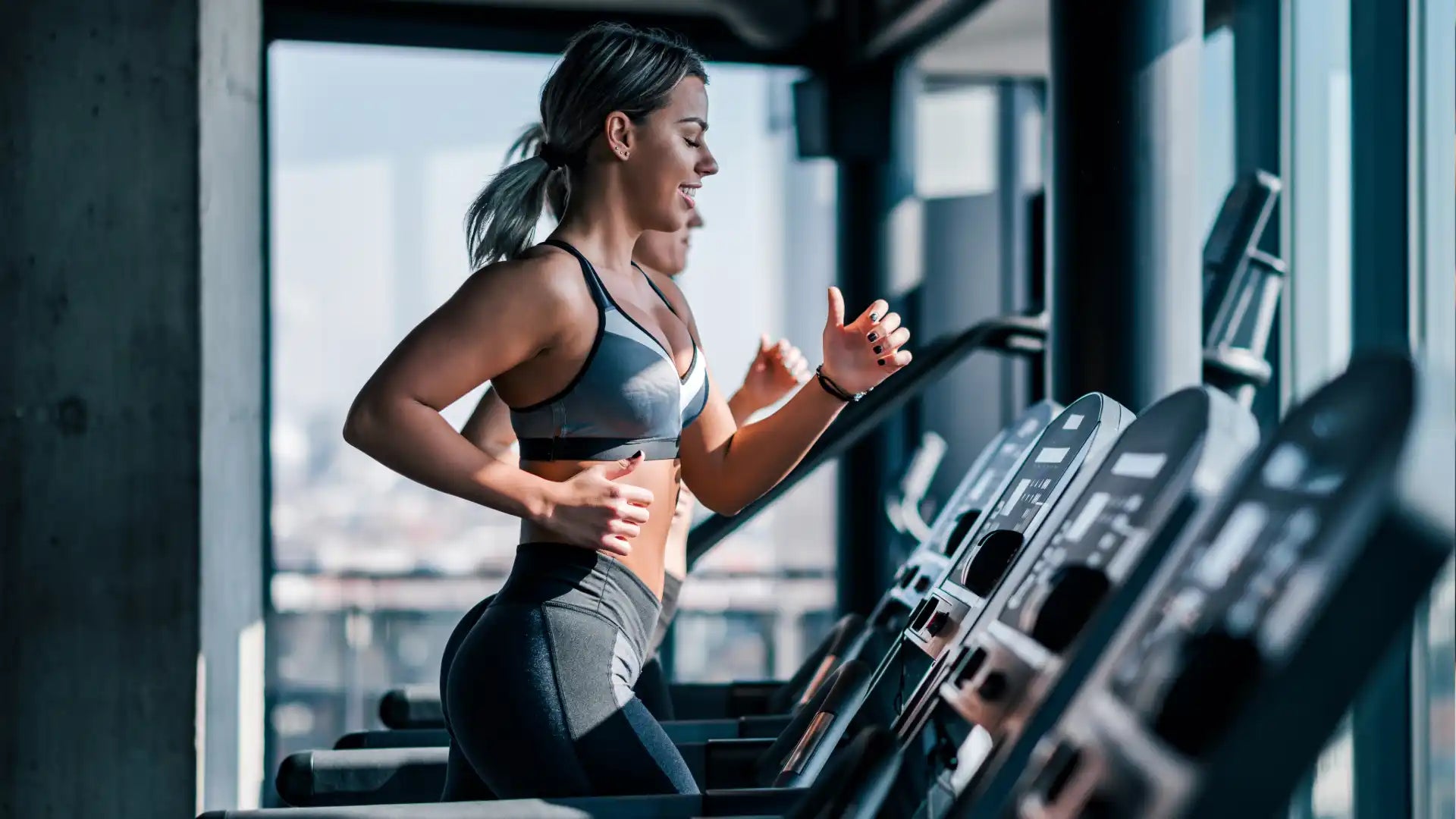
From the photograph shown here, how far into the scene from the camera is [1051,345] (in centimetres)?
271

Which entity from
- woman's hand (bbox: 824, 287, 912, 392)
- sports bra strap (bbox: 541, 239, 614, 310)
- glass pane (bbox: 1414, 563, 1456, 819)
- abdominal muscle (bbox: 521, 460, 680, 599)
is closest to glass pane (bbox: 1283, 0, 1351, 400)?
glass pane (bbox: 1414, 563, 1456, 819)

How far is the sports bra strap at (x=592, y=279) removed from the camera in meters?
1.59

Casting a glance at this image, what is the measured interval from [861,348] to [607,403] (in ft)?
1.32

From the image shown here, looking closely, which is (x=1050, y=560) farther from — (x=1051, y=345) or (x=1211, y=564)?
(x=1051, y=345)

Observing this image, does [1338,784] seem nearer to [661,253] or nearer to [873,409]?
[873,409]

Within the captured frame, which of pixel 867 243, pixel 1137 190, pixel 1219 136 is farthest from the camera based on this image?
pixel 867 243

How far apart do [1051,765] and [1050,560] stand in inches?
12.8

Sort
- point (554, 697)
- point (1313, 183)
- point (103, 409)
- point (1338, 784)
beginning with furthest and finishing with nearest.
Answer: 1. point (1313, 183)
2. point (1338, 784)
3. point (103, 409)
4. point (554, 697)

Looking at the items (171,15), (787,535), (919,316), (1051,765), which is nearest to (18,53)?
(171,15)

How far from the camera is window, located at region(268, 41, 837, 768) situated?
454cm

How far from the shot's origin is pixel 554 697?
148 cm

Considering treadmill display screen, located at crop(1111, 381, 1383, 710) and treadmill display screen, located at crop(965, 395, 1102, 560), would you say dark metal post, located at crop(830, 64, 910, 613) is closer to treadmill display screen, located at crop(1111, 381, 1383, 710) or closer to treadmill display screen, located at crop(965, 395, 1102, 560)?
treadmill display screen, located at crop(965, 395, 1102, 560)

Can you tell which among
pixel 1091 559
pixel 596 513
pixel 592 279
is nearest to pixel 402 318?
pixel 592 279

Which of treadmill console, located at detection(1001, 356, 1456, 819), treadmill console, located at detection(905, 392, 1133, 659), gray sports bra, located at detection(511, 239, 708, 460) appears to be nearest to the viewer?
treadmill console, located at detection(1001, 356, 1456, 819)
